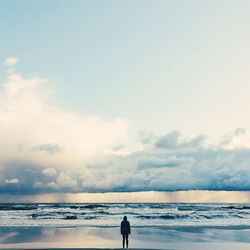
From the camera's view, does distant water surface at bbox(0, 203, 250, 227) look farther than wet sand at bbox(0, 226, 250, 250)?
Yes

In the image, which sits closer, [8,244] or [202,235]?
[8,244]

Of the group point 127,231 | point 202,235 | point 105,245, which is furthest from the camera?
point 202,235

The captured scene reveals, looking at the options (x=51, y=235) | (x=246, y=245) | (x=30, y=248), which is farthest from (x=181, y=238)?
(x=30, y=248)

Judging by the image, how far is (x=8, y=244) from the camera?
75.9 ft

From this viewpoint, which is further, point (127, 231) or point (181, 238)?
point (181, 238)

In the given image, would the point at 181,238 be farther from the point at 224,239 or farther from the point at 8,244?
the point at 8,244

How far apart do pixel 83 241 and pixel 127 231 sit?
201 inches

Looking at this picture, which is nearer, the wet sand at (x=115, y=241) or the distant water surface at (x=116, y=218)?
the wet sand at (x=115, y=241)

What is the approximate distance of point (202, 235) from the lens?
28.7m

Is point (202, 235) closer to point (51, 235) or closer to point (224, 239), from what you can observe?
point (224, 239)

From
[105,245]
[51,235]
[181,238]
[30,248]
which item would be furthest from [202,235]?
[30,248]

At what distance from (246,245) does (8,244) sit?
1422 cm

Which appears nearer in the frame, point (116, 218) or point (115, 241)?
point (115, 241)

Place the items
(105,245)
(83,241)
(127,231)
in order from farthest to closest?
1. (83,241)
2. (105,245)
3. (127,231)
